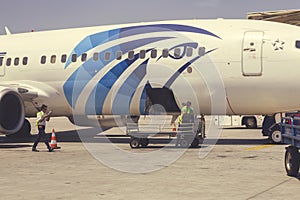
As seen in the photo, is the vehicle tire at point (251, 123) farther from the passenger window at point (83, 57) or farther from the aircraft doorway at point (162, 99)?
the passenger window at point (83, 57)

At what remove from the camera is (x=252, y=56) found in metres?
16.7

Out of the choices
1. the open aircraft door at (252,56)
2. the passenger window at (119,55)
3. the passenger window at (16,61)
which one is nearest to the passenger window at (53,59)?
the passenger window at (16,61)

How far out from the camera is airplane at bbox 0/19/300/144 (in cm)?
1659

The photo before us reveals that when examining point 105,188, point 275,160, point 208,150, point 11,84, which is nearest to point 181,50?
point 208,150

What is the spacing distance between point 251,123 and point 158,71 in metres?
15.3

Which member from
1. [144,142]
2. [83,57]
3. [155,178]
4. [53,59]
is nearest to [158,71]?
[144,142]

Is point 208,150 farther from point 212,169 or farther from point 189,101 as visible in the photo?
point 212,169

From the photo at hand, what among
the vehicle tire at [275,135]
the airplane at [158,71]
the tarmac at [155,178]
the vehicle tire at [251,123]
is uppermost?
the airplane at [158,71]

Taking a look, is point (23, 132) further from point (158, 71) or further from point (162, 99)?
point (158, 71)

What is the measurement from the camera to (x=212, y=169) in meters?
11.7

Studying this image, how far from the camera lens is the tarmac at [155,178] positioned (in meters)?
8.70

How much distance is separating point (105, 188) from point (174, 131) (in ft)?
29.9

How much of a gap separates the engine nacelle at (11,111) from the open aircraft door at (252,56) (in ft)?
27.6

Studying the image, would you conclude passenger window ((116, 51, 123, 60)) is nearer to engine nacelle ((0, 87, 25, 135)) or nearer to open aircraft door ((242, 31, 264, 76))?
engine nacelle ((0, 87, 25, 135))
